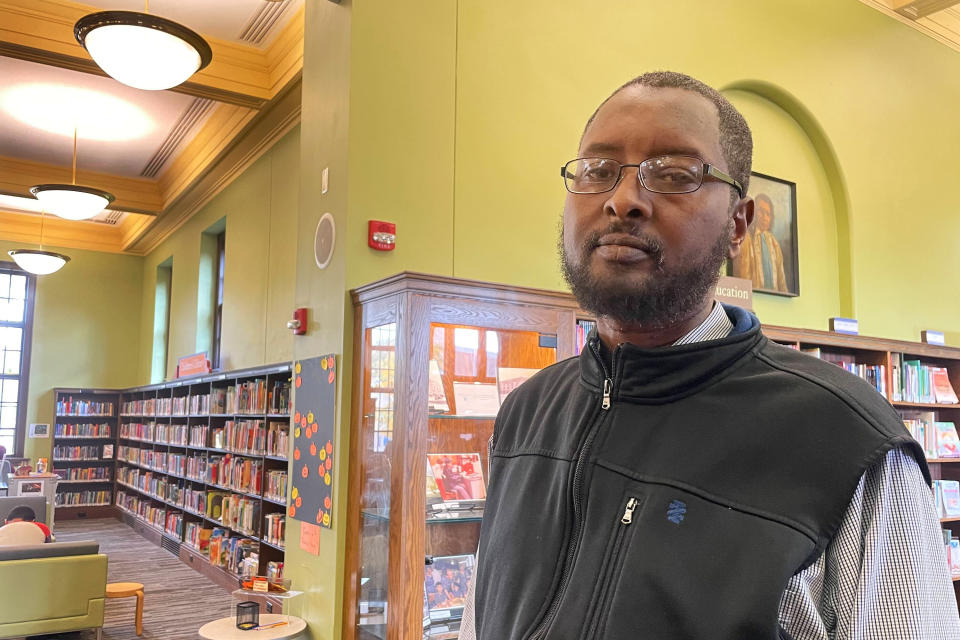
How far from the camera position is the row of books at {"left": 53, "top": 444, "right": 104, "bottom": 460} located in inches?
503

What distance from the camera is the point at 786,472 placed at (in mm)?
849

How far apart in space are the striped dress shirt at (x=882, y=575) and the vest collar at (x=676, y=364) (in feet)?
0.70

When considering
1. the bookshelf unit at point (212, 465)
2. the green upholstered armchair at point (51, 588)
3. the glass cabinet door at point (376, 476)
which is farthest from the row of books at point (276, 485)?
the glass cabinet door at point (376, 476)

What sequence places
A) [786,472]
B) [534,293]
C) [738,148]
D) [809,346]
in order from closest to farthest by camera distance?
[786,472] → [738,148] → [534,293] → [809,346]

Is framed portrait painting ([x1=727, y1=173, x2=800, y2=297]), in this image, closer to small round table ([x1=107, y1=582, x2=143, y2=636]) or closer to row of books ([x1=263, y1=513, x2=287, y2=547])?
row of books ([x1=263, y1=513, x2=287, y2=547])

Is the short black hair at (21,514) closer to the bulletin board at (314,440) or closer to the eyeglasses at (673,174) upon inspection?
the bulletin board at (314,440)

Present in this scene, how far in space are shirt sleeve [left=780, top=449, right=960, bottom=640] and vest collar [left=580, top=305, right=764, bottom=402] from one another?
0.21 m

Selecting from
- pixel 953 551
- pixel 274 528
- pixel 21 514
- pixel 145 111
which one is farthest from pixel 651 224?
pixel 145 111

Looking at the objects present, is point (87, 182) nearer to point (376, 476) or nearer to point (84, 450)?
point (84, 450)

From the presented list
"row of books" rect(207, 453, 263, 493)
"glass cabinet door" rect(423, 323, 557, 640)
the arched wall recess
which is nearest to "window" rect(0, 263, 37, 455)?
"row of books" rect(207, 453, 263, 493)

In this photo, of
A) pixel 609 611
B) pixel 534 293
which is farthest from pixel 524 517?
pixel 534 293

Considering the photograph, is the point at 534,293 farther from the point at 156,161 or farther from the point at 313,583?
the point at 156,161

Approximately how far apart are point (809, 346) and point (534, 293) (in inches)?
97.3

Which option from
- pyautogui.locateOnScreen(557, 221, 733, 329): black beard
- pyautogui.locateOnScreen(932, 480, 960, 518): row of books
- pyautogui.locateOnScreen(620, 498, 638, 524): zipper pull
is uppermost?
pyautogui.locateOnScreen(557, 221, 733, 329): black beard
